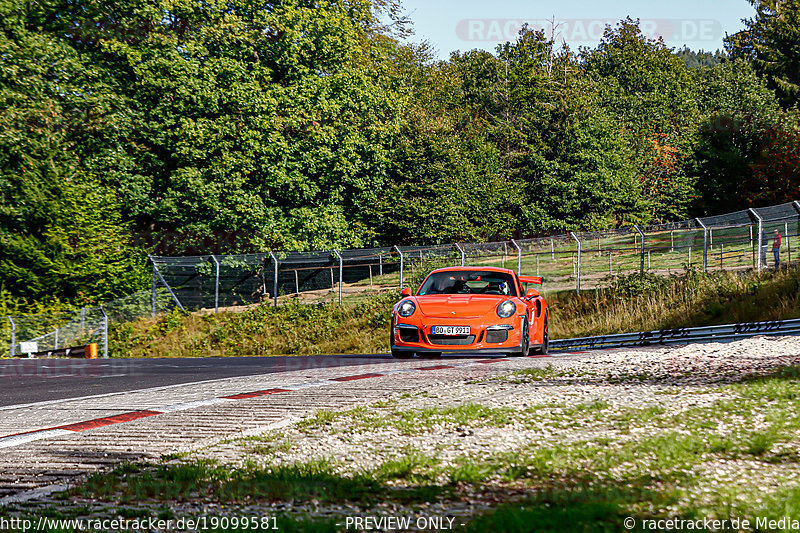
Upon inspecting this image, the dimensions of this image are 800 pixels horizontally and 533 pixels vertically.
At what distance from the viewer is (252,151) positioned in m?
36.9

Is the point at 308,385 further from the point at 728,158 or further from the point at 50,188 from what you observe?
the point at 728,158

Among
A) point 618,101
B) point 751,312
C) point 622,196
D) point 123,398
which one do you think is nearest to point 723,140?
point 622,196

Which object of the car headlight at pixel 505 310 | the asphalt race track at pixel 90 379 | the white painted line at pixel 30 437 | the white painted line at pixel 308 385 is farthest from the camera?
the car headlight at pixel 505 310

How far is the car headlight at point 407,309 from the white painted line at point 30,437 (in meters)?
7.95

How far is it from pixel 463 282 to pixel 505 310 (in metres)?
1.42

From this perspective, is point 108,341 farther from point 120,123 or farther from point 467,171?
point 467,171

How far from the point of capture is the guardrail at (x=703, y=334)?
17.2 metres

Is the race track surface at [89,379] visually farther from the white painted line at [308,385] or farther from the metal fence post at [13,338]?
the metal fence post at [13,338]

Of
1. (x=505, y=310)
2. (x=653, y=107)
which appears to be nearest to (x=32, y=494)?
(x=505, y=310)

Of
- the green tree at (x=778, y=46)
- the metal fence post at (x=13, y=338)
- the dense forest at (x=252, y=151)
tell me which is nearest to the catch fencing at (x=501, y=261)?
the dense forest at (x=252, y=151)

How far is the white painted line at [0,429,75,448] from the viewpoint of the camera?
267 inches

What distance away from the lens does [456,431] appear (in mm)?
6406

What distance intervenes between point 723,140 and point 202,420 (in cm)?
4990

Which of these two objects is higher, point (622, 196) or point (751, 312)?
point (622, 196)
